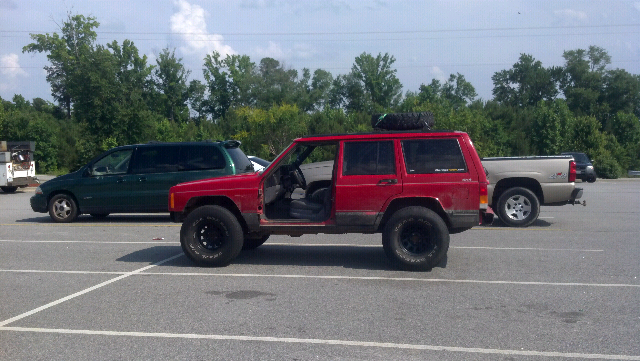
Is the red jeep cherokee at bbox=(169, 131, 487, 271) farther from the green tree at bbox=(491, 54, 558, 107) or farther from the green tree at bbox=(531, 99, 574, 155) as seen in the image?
the green tree at bbox=(491, 54, 558, 107)

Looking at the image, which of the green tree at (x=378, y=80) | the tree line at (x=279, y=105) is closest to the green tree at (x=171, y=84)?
the tree line at (x=279, y=105)

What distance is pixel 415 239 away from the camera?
8.63 meters

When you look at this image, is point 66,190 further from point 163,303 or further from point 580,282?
point 580,282

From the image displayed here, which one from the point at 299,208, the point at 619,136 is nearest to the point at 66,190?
the point at 299,208

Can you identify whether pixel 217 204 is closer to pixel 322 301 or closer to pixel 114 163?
pixel 322 301

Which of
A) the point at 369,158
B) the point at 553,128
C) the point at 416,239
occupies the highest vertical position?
the point at 553,128

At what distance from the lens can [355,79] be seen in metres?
74.9

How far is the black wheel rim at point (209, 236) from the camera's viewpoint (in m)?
9.08

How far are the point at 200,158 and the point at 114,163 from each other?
2123mm

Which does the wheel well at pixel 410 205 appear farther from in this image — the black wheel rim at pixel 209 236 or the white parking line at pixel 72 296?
the white parking line at pixel 72 296

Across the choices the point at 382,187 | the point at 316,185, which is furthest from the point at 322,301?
the point at 316,185

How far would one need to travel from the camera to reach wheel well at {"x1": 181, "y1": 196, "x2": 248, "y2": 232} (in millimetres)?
9141

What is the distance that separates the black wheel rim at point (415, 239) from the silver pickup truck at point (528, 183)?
5.29 metres

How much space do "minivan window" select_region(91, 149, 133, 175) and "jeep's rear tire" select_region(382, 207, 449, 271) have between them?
7.84m
